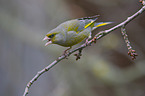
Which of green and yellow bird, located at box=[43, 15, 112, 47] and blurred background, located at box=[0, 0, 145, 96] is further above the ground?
blurred background, located at box=[0, 0, 145, 96]

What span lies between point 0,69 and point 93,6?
375 cm

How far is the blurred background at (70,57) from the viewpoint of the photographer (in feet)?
22.5

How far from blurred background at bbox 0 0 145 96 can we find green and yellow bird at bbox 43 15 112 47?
2.10 m

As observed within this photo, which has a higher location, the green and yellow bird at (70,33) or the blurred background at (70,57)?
the blurred background at (70,57)

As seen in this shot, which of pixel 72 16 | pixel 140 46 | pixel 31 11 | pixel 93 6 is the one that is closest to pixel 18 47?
pixel 31 11

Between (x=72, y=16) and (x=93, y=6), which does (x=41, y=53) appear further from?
(x=93, y=6)

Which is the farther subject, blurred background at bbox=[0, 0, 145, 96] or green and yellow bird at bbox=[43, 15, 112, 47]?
blurred background at bbox=[0, 0, 145, 96]

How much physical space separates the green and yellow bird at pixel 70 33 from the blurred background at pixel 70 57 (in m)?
2.10

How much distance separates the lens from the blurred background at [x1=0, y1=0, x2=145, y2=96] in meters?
6.85

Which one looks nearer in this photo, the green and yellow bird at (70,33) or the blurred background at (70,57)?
the green and yellow bird at (70,33)

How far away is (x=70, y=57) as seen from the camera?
693 cm

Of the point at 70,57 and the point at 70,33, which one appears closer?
the point at 70,33

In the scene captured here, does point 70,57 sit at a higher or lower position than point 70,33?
higher

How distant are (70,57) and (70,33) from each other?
251cm
